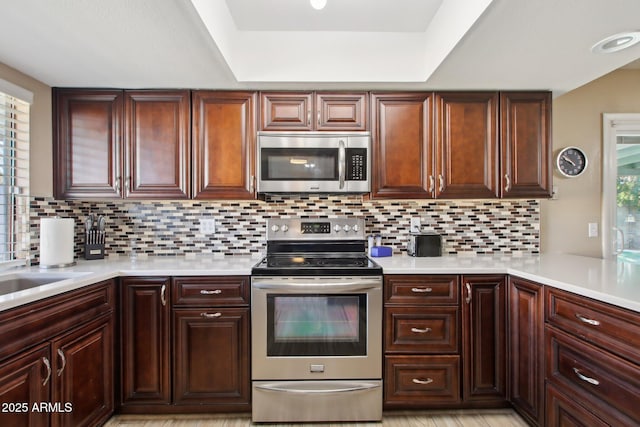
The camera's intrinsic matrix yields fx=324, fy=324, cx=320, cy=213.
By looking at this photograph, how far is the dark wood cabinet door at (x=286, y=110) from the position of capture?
2195 millimetres

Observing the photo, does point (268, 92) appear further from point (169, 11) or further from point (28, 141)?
point (28, 141)

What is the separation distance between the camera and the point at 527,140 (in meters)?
2.23

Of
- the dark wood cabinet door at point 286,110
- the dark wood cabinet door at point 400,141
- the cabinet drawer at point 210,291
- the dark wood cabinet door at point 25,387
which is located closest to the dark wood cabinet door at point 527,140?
the dark wood cabinet door at point 400,141

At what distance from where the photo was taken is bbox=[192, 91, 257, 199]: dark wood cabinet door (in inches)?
86.2

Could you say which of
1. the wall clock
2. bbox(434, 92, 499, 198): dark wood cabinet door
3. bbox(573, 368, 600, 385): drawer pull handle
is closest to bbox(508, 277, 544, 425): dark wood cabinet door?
bbox(573, 368, 600, 385): drawer pull handle

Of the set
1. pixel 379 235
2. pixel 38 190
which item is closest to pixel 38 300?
pixel 38 190

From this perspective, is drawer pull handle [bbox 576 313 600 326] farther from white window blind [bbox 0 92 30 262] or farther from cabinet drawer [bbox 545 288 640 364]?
white window blind [bbox 0 92 30 262]

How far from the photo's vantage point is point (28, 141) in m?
1.98

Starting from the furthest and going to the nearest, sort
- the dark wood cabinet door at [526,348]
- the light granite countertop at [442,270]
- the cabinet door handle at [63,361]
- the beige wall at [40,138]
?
the beige wall at [40,138]
the dark wood cabinet door at [526,348]
the cabinet door handle at [63,361]
the light granite countertop at [442,270]

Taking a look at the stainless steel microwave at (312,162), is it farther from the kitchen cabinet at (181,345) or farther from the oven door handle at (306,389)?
the oven door handle at (306,389)

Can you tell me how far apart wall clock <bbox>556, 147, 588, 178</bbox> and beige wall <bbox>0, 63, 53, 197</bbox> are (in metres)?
3.61

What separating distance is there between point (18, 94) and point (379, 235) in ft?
8.04

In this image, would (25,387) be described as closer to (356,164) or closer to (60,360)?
(60,360)

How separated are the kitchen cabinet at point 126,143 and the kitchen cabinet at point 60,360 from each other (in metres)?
0.72
